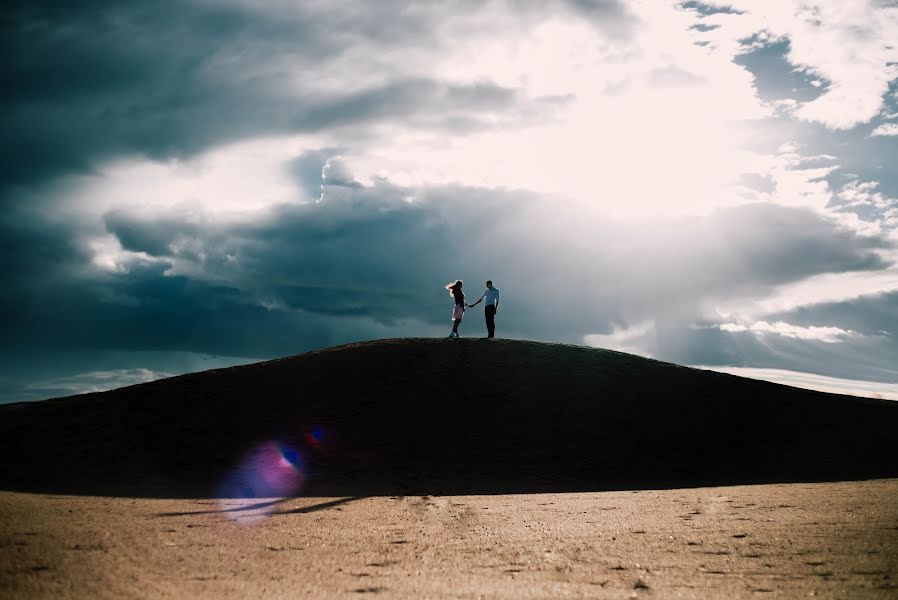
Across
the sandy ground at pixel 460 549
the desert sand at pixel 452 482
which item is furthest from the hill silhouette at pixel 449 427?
the sandy ground at pixel 460 549

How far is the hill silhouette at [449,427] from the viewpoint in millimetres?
12836

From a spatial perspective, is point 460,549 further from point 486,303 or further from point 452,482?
point 486,303

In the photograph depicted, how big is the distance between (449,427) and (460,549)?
382 inches

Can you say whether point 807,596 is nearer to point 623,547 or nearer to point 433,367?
point 623,547

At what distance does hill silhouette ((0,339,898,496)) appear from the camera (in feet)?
42.1

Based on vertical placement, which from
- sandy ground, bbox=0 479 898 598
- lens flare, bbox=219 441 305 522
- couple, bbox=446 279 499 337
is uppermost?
couple, bbox=446 279 499 337

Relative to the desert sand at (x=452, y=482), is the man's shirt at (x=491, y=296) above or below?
above

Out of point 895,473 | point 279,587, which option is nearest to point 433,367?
point 895,473

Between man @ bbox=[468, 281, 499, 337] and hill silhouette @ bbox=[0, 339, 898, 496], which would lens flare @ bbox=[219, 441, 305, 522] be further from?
man @ bbox=[468, 281, 499, 337]

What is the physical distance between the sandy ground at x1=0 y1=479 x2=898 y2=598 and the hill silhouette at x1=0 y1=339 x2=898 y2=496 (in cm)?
303

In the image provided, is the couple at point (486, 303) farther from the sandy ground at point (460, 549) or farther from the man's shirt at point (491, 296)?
the sandy ground at point (460, 549)

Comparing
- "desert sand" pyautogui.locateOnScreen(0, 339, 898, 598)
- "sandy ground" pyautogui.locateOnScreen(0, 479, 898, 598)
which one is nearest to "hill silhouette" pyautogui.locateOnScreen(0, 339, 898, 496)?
"desert sand" pyautogui.locateOnScreen(0, 339, 898, 598)

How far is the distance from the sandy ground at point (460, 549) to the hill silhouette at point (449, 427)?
303 centimetres

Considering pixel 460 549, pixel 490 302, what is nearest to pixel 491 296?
pixel 490 302
